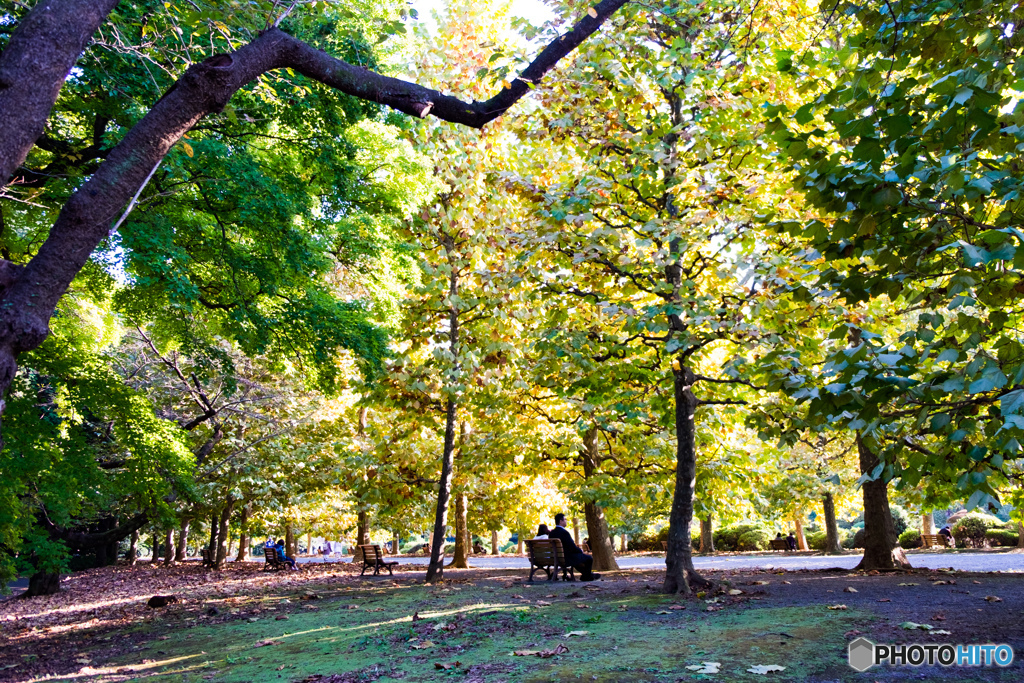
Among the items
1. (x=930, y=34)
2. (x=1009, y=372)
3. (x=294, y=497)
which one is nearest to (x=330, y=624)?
(x=1009, y=372)

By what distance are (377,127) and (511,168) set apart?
3.02 meters

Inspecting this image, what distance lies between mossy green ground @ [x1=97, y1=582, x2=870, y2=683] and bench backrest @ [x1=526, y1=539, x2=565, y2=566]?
3.47 metres

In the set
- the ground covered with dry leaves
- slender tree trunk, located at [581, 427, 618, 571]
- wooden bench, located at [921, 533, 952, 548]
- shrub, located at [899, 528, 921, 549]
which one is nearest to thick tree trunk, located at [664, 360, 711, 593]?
the ground covered with dry leaves

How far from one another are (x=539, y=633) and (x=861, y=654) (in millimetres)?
3199

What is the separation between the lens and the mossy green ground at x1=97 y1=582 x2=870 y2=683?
5.14 m

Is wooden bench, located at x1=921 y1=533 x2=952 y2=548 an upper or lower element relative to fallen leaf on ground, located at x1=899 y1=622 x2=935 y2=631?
lower

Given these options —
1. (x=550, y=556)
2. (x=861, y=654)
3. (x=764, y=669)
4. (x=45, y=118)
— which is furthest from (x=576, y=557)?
(x=45, y=118)

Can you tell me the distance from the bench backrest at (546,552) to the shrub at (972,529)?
21.7m

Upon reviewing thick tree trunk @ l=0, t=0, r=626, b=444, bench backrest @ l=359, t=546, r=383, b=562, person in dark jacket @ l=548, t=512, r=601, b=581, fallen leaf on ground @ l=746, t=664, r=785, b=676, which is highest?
thick tree trunk @ l=0, t=0, r=626, b=444

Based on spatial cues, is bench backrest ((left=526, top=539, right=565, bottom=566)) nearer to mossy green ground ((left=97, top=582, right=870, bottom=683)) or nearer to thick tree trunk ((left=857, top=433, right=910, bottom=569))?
mossy green ground ((left=97, top=582, right=870, bottom=683))

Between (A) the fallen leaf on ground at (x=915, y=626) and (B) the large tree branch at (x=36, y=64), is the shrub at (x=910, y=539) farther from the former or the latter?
(B) the large tree branch at (x=36, y=64)

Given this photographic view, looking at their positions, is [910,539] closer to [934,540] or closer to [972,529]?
[934,540]

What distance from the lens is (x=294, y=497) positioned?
869 inches

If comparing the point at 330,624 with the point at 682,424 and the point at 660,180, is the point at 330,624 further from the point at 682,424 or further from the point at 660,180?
the point at 660,180
